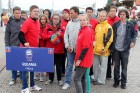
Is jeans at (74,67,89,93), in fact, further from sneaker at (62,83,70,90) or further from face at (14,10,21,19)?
face at (14,10,21,19)

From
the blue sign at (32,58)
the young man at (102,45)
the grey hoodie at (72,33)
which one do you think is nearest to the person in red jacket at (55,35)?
the grey hoodie at (72,33)

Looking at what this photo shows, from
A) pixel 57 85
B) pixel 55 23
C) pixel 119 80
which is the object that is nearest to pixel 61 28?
pixel 55 23

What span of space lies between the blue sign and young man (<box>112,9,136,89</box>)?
1.96 m

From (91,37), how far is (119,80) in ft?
6.95

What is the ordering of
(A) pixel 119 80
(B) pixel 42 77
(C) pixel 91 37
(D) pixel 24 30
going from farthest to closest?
(B) pixel 42 77 → (A) pixel 119 80 → (D) pixel 24 30 → (C) pixel 91 37

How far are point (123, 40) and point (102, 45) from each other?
51 cm

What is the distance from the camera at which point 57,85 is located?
6.77 m

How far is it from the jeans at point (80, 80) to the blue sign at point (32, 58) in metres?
0.49

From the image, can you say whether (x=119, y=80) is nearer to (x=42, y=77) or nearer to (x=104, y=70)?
(x=104, y=70)

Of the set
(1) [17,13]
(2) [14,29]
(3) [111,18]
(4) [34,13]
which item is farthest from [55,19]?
(3) [111,18]

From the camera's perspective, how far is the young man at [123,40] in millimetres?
6355

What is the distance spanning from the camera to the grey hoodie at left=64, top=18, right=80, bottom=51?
6059 millimetres

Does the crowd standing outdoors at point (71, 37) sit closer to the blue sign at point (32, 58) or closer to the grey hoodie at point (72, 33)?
the grey hoodie at point (72, 33)

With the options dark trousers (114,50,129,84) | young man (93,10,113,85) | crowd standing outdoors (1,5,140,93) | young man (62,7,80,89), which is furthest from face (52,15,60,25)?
dark trousers (114,50,129,84)
